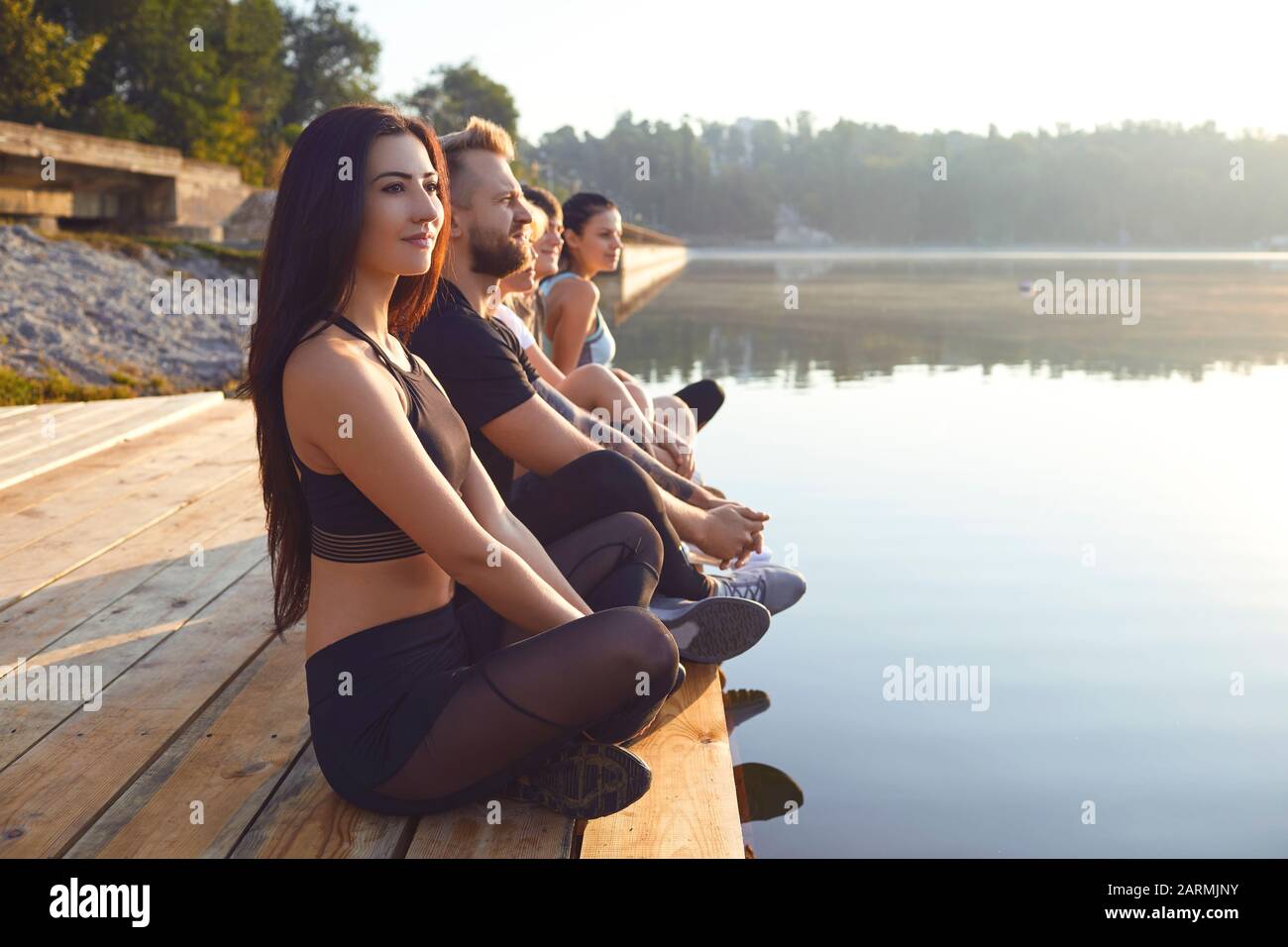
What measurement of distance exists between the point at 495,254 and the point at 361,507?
1267mm

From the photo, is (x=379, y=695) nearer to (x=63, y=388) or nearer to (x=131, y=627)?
(x=131, y=627)

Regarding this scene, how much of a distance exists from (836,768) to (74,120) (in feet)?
101

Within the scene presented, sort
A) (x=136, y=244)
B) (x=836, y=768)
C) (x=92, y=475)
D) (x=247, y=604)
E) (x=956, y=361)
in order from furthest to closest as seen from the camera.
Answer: (x=956, y=361) < (x=136, y=244) < (x=92, y=475) < (x=247, y=604) < (x=836, y=768)

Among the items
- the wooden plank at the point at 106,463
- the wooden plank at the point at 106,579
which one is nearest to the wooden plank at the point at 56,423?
the wooden plank at the point at 106,463

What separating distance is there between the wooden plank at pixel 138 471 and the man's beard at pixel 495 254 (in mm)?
2236

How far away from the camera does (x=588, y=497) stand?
132 inches

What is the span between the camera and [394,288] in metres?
2.70

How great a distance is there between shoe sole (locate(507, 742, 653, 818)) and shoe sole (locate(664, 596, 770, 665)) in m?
0.91

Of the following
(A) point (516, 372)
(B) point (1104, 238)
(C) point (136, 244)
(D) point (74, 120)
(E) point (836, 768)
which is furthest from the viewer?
(B) point (1104, 238)

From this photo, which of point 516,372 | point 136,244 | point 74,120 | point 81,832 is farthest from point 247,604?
point 74,120

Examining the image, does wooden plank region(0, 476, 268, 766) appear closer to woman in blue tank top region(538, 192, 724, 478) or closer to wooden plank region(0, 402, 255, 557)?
wooden plank region(0, 402, 255, 557)

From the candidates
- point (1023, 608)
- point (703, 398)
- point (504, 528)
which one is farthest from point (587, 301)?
point (504, 528)
